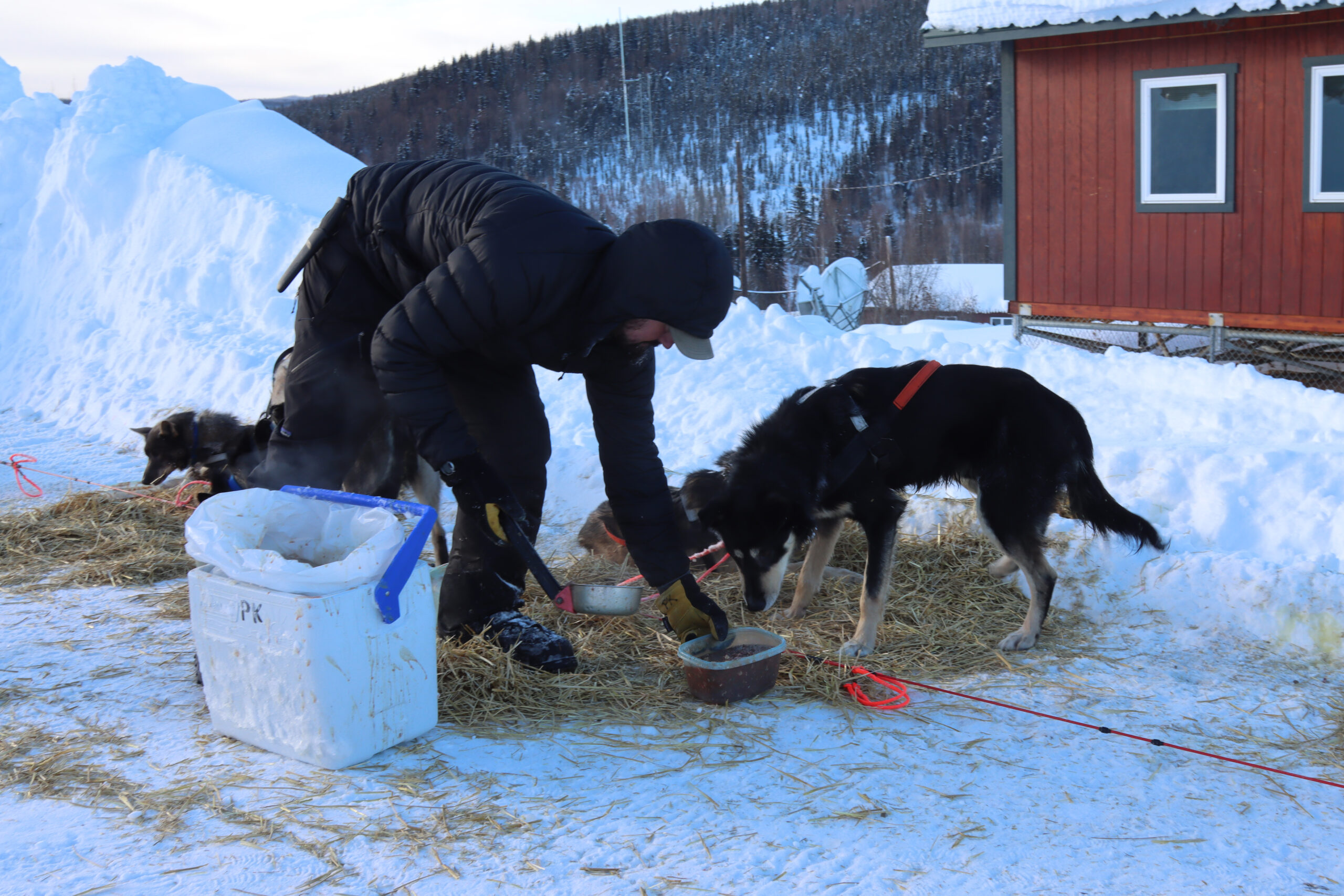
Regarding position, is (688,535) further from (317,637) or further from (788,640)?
(317,637)

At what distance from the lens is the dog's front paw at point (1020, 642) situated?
12.2 feet

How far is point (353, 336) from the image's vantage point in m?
3.41

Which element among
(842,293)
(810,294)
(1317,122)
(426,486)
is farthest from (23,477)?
(810,294)

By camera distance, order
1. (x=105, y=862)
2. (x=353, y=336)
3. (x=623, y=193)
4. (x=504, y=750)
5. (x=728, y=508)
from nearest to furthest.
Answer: (x=105, y=862) → (x=504, y=750) → (x=353, y=336) → (x=728, y=508) → (x=623, y=193)

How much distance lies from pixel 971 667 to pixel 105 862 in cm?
269

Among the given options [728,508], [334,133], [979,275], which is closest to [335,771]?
[728,508]

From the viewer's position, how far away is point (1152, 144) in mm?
9312

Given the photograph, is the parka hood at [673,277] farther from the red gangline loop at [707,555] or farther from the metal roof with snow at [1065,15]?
the metal roof with snow at [1065,15]

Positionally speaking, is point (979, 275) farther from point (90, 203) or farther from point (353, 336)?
point (353, 336)

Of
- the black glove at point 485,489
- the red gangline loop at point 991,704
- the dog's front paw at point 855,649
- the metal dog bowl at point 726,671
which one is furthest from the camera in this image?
the dog's front paw at point 855,649

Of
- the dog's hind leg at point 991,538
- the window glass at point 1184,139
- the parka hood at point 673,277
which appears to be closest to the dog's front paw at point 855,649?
the dog's hind leg at point 991,538

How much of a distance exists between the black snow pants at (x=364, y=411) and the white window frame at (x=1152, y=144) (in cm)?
798

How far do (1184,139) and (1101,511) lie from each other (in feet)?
22.3

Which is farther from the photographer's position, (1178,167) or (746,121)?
(746,121)
